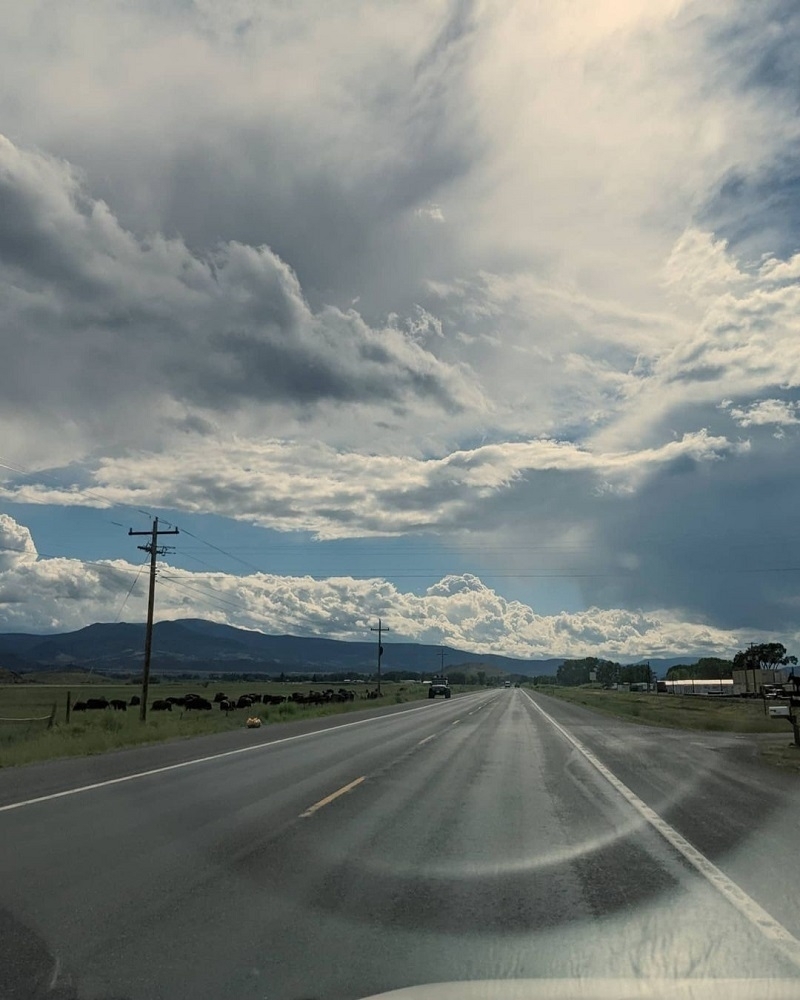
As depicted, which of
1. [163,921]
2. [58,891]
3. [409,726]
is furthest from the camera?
[409,726]

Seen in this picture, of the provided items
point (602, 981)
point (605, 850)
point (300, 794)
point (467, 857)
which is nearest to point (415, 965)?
point (602, 981)

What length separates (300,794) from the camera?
13148mm

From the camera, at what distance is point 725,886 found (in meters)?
7.52

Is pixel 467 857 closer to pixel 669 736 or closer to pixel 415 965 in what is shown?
pixel 415 965

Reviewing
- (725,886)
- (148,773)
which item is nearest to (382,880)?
(725,886)

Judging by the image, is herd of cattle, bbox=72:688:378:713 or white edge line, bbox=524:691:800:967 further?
herd of cattle, bbox=72:688:378:713

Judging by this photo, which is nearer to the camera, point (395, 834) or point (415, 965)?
point (415, 965)

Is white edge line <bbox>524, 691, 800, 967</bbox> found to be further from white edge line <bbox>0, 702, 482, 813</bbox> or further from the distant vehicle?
the distant vehicle

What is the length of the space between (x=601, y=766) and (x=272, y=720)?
2524 cm

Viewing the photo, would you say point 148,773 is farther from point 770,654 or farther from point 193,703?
point 770,654

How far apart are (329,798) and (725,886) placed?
652cm

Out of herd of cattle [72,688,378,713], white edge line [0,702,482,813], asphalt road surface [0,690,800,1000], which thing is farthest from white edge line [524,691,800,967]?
herd of cattle [72,688,378,713]

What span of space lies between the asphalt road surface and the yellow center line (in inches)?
3.2

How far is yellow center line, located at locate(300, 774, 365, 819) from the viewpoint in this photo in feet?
37.1
